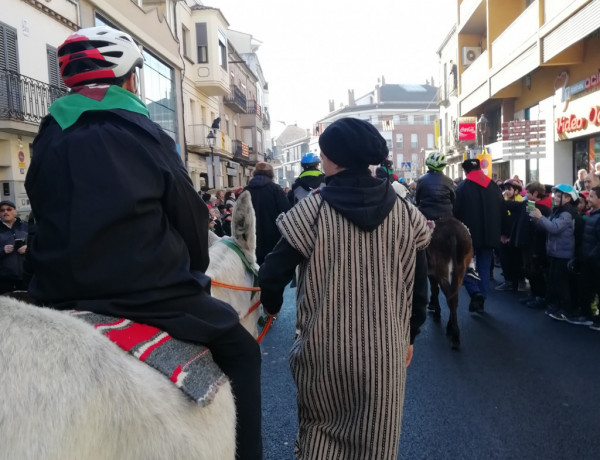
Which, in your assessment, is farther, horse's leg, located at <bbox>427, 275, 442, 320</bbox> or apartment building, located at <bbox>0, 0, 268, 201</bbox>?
apartment building, located at <bbox>0, 0, 268, 201</bbox>

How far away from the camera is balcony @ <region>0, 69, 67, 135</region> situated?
12.7 metres

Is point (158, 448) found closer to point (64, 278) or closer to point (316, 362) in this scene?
point (64, 278)

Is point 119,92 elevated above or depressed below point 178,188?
above

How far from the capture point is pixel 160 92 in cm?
2355

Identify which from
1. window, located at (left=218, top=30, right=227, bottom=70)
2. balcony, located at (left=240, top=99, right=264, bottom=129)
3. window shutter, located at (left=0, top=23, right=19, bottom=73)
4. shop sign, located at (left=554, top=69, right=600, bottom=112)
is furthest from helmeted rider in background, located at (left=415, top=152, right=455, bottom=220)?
balcony, located at (left=240, top=99, right=264, bottom=129)

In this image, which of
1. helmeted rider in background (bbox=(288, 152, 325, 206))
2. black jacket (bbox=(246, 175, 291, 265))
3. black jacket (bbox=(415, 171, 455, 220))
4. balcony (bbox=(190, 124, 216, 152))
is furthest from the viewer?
balcony (bbox=(190, 124, 216, 152))

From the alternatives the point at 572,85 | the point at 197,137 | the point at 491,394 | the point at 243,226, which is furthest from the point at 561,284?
the point at 197,137

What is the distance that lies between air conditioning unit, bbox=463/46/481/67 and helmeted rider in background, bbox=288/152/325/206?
21676mm

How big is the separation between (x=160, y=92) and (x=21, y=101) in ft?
35.7

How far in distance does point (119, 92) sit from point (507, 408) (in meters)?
4.10

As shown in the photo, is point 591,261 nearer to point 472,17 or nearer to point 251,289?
point 251,289

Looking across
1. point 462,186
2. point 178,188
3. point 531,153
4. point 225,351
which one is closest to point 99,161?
point 178,188

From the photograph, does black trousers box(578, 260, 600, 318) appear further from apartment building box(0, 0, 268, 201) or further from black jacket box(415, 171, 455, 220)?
apartment building box(0, 0, 268, 201)

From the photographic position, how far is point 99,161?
169 centimetres
